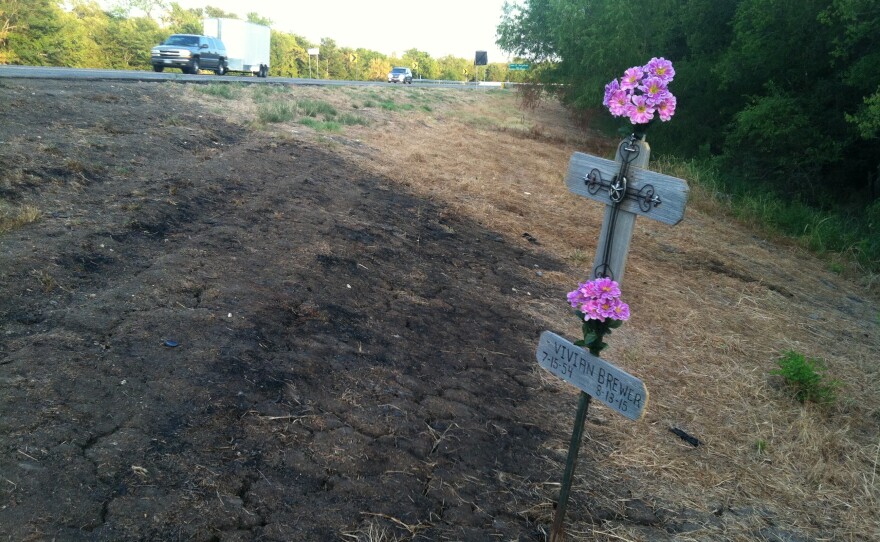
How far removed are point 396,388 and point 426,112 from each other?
57.9 feet

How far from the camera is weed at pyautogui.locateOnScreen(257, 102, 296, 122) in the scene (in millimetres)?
11867

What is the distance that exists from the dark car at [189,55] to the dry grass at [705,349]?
42.4ft

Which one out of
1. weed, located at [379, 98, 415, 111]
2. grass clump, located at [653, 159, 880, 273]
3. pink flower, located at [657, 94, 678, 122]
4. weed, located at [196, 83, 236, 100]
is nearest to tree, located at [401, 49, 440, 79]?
weed, located at [379, 98, 415, 111]

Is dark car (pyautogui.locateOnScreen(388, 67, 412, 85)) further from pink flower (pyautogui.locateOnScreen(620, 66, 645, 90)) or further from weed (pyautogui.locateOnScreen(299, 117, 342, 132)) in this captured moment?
pink flower (pyautogui.locateOnScreen(620, 66, 645, 90))

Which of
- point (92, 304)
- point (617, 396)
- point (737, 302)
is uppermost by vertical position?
point (617, 396)

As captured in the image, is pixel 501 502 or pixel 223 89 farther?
pixel 223 89

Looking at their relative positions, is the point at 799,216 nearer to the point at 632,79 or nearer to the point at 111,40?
the point at 632,79

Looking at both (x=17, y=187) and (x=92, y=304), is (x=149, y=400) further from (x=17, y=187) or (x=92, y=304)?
(x=17, y=187)

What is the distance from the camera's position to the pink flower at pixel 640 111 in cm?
262

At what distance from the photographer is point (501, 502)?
3244mm

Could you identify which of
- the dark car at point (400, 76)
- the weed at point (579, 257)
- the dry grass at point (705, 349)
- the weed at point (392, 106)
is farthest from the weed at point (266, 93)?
the dark car at point (400, 76)

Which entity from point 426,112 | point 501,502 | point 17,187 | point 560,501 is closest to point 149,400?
point 501,502

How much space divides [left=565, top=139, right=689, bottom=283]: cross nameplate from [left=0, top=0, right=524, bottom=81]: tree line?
32.0 m

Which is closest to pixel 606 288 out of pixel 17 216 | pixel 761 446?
pixel 761 446
